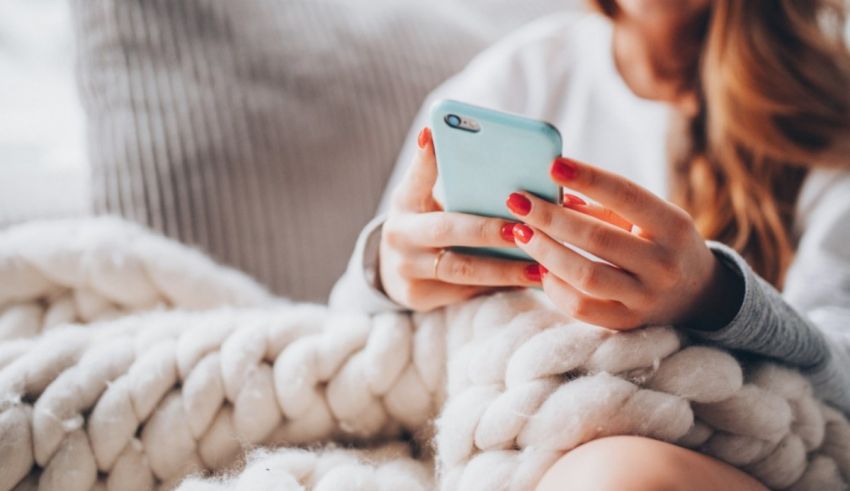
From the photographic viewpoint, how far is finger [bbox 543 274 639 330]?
0.39 metres

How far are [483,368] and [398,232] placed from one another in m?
0.14

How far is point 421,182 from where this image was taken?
46 centimetres

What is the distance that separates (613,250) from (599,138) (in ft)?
1.48

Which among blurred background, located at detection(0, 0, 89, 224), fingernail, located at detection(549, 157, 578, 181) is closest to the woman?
fingernail, located at detection(549, 157, 578, 181)

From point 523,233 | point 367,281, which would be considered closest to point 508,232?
point 523,233

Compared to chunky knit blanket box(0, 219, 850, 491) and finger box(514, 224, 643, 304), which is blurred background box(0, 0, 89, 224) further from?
finger box(514, 224, 643, 304)

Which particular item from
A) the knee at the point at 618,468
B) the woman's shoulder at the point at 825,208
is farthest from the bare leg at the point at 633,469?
the woman's shoulder at the point at 825,208

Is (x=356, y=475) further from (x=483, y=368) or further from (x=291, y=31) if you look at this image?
(x=291, y=31)

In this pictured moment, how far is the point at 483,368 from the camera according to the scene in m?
0.40

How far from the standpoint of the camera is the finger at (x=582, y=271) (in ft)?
1.26

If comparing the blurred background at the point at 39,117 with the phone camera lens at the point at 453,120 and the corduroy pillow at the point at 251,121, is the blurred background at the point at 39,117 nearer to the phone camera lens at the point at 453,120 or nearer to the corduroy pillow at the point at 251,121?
the corduroy pillow at the point at 251,121

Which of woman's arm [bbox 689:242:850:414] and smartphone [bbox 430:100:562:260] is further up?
smartphone [bbox 430:100:562:260]

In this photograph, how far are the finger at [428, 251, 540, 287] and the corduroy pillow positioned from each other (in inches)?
12.7

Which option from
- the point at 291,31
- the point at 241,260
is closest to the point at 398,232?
the point at 241,260
